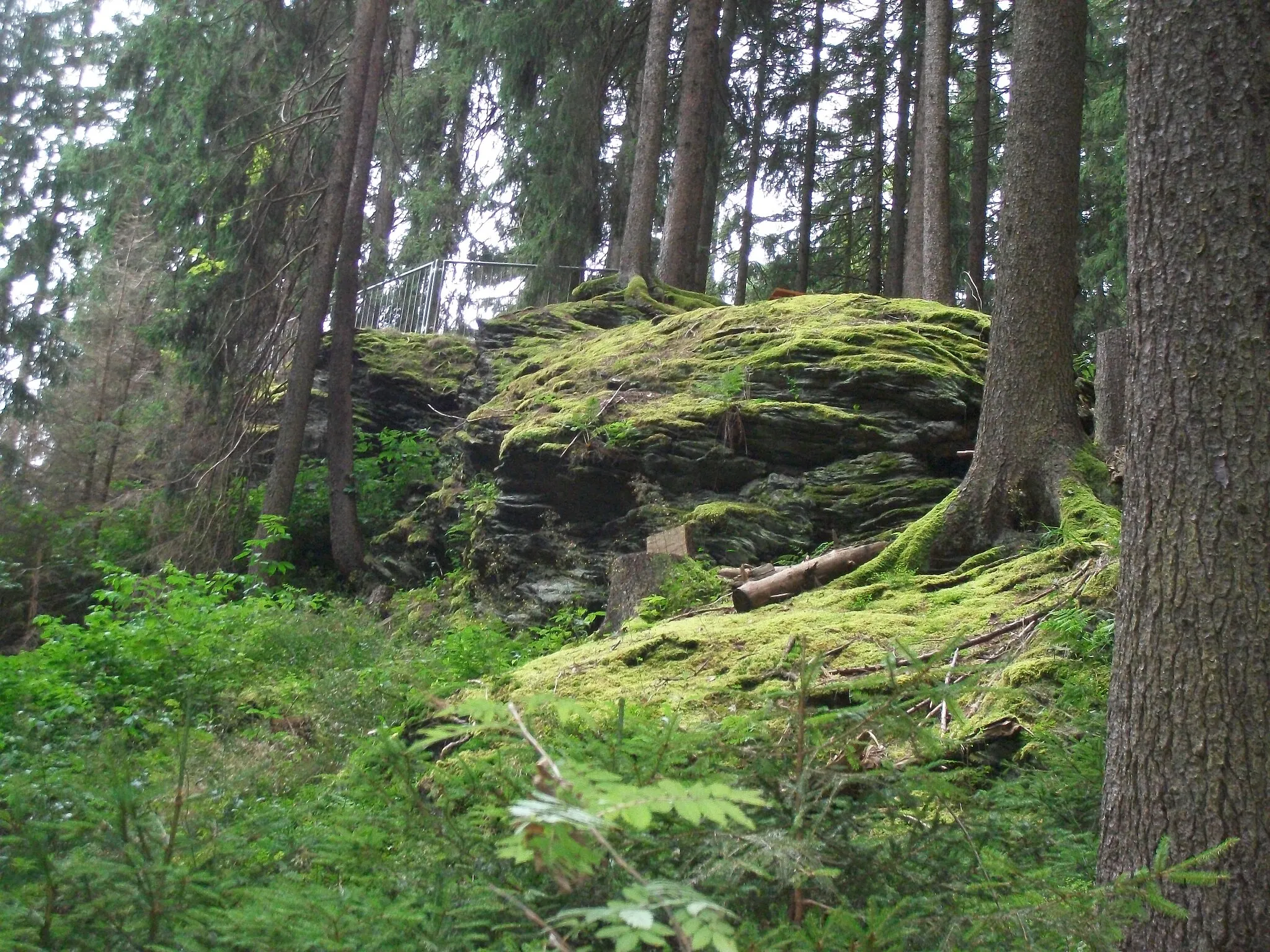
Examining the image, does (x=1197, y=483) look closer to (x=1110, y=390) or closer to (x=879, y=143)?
(x=1110, y=390)

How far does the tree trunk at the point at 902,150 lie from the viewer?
61.6 ft

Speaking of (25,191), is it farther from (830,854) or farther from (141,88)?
(830,854)

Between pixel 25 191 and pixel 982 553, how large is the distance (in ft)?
69.1

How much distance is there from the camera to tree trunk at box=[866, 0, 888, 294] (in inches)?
805

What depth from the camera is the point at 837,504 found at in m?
8.78

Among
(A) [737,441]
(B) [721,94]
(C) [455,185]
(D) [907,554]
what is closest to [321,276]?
(A) [737,441]

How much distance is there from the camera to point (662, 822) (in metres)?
2.14

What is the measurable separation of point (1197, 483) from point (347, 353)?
13.0m

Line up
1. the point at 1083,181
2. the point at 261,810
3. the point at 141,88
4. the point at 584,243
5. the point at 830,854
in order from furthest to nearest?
the point at 1083,181 → the point at 584,243 → the point at 141,88 → the point at 261,810 → the point at 830,854

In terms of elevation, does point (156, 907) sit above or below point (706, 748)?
below

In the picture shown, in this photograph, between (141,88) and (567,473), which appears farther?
(141,88)

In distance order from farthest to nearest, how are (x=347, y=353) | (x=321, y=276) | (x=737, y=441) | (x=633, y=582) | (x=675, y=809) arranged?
(x=347, y=353) → (x=321, y=276) → (x=737, y=441) → (x=633, y=582) → (x=675, y=809)

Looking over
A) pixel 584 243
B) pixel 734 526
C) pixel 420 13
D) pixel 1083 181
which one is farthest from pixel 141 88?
pixel 1083 181

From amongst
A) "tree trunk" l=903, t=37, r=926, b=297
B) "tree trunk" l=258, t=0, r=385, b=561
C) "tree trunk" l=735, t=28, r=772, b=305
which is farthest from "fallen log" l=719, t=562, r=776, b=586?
"tree trunk" l=735, t=28, r=772, b=305
